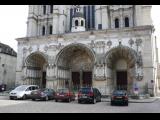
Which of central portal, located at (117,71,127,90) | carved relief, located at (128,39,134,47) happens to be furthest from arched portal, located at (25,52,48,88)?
carved relief, located at (128,39,134,47)

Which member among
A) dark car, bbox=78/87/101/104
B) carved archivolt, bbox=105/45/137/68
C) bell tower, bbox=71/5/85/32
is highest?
bell tower, bbox=71/5/85/32

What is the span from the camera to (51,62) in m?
31.6

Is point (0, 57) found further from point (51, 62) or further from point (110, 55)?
point (110, 55)

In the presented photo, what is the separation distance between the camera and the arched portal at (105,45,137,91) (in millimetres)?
28130

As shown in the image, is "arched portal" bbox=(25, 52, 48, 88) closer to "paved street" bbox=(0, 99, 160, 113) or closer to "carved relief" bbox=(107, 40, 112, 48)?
"carved relief" bbox=(107, 40, 112, 48)

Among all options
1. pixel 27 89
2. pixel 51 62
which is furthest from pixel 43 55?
pixel 27 89

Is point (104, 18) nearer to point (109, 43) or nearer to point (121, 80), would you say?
point (109, 43)

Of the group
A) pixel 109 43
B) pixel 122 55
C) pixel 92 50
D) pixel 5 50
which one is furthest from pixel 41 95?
pixel 5 50

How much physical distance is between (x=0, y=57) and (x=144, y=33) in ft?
96.7

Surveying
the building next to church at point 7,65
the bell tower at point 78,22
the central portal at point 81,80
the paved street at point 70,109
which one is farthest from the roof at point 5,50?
the paved street at point 70,109

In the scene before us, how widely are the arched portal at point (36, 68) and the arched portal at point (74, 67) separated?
2809mm

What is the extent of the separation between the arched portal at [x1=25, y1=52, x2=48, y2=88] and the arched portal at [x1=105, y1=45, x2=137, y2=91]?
981cm

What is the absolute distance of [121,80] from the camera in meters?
30.6

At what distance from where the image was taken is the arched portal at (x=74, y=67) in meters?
31.4
